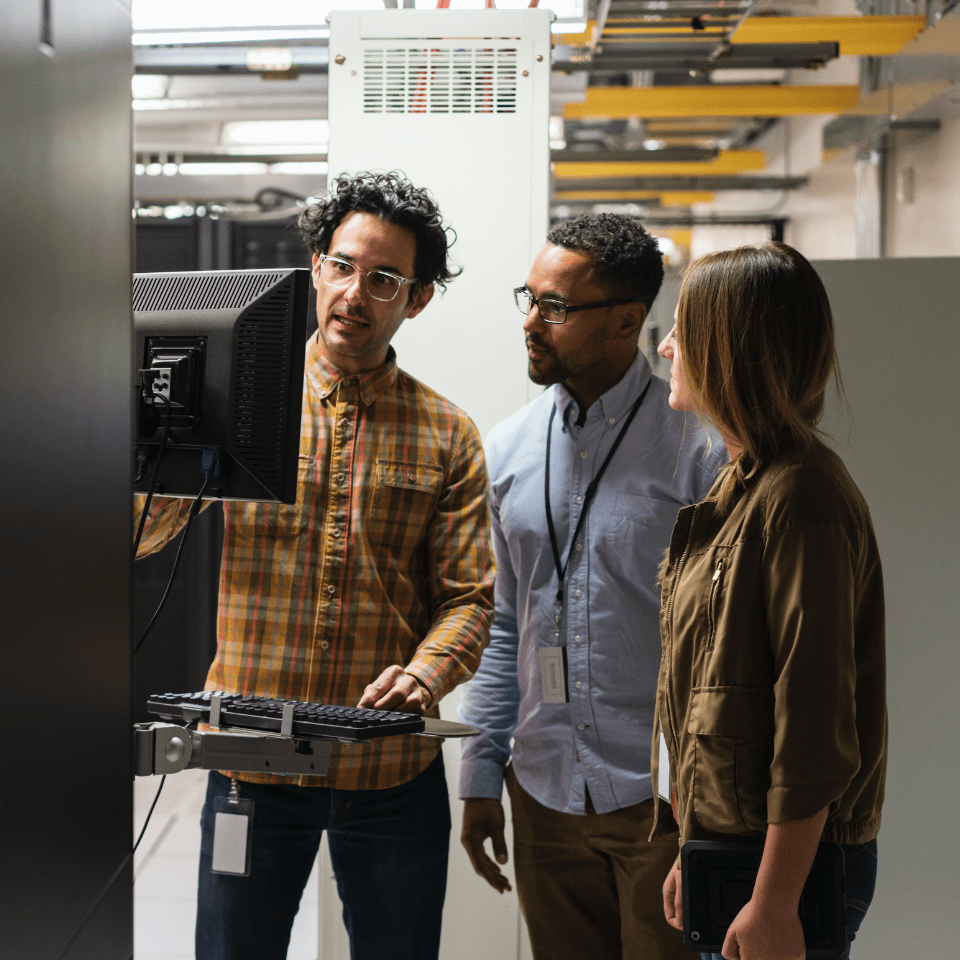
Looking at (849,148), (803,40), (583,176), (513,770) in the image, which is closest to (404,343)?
(513,770)

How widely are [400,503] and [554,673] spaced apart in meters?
0.41

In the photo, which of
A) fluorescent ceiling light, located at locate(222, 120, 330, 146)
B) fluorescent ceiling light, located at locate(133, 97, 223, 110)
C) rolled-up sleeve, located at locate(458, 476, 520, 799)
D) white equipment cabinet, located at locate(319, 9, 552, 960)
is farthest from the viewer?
fluorescent ceiling light, located at locate(222, 120, 330, 146)

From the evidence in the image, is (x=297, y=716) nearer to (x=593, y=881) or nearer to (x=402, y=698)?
(x=402, y=698)

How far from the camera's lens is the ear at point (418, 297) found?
5.38ft

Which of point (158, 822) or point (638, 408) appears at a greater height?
point (638, 408)

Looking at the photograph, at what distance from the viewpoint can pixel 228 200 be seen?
15.5 ft

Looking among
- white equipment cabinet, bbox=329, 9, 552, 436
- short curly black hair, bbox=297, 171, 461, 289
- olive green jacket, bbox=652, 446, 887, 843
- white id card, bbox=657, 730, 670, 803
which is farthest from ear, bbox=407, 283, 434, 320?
white id card, bbox=657, 730, 670, 803

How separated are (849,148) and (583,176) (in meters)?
1.55

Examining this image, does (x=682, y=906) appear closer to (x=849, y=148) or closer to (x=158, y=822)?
(x=158, y=822)

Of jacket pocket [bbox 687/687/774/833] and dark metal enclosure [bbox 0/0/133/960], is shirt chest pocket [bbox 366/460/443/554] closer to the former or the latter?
jacket pocket [bbox 687/687/774/833]

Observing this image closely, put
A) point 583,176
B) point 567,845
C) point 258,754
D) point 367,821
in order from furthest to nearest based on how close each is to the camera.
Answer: point 583,176 → point 567,845 → point 367,821 → point 258,754

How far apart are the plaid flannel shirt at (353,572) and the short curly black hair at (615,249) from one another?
47cm

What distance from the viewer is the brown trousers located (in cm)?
155

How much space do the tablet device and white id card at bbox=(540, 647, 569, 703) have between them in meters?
0.57
